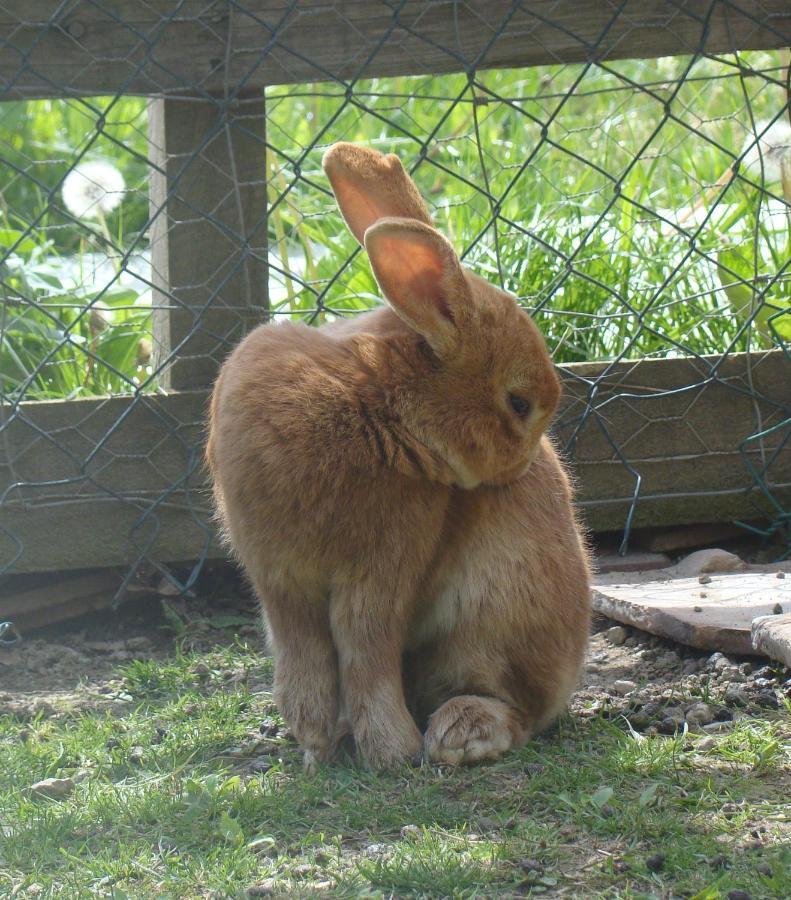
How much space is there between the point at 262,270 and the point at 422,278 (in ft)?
4.07

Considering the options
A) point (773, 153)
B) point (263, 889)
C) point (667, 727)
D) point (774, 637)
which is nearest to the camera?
point (263, 889)

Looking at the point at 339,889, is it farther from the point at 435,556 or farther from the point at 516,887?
the point at 435,556

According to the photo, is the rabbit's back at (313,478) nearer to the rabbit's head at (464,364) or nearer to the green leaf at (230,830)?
the rabbit's head at (464,364)

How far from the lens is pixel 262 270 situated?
148 inches

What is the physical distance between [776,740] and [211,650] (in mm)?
1532

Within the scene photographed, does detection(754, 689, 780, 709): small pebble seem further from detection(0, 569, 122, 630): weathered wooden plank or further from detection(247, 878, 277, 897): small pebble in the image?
detection(0, 569, 122, 630): weathered wooden plank

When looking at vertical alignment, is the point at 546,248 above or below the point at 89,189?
below

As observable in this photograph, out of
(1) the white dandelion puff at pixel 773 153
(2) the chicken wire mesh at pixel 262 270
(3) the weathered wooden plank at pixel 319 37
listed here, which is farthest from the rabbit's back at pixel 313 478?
(1) the white dandelion puff at pixel 773 153

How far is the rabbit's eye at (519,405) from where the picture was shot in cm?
272

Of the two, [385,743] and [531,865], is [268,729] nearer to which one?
[385,743]

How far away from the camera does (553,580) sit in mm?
2881

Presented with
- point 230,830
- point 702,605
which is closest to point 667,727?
point 702,605

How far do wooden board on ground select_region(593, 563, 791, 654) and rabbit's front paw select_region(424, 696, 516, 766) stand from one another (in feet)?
2.39

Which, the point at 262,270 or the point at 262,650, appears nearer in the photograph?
the point at 262,650
